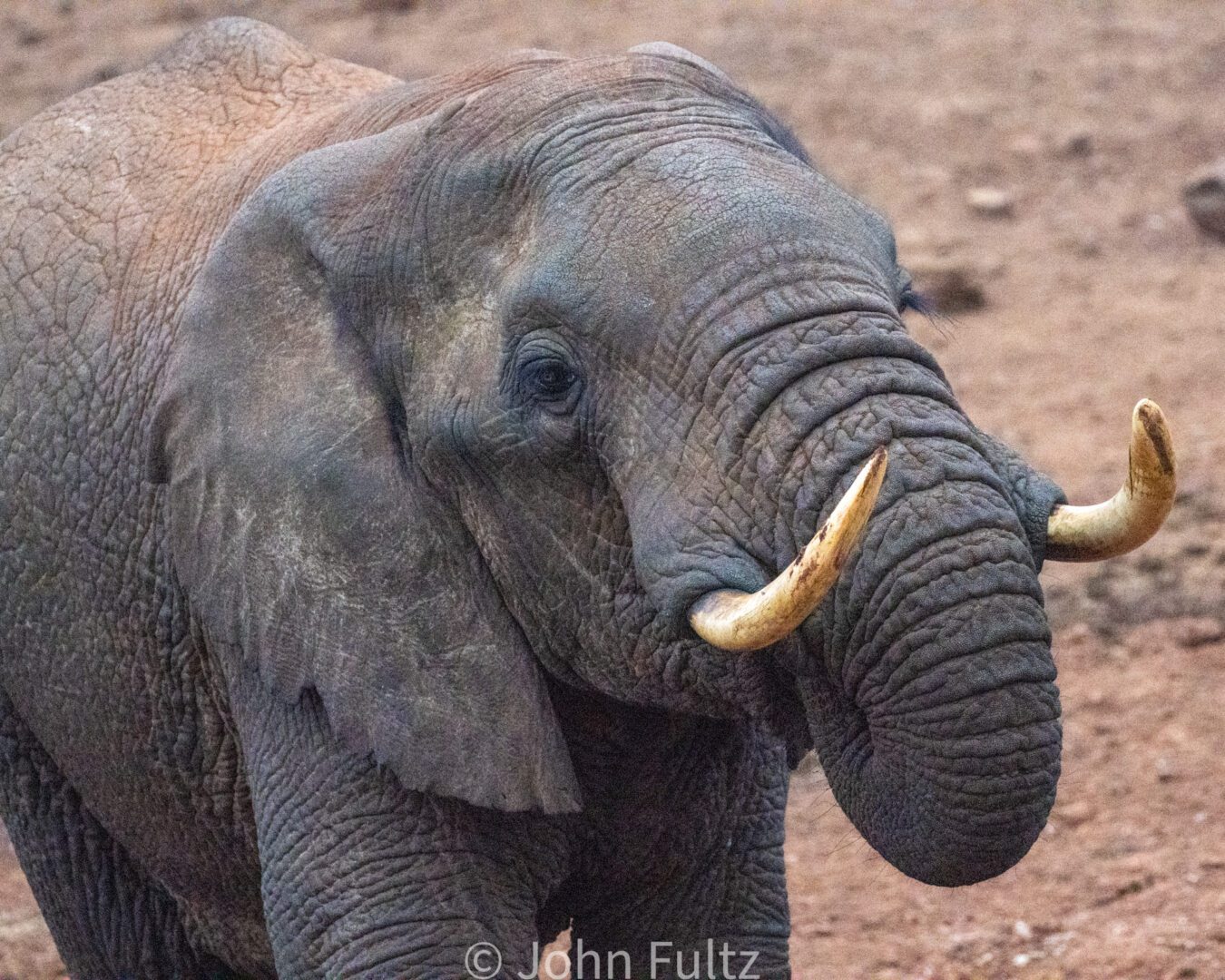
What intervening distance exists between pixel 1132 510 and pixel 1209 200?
796cm

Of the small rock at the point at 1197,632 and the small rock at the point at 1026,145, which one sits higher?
the small rock at the point at 1197,632

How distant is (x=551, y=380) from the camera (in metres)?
3.72

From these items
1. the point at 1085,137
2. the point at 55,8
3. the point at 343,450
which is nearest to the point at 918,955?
the point at 343,450

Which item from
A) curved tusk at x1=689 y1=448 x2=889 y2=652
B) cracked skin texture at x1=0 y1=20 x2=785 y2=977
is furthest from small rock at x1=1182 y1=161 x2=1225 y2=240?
curved tusk at x1=689 y1=448 x2=889 y2=652

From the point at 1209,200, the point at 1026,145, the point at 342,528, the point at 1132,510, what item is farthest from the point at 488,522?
the point at 1026,145

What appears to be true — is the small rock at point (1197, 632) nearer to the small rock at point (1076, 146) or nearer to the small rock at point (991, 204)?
the small rock at point (991, 204)

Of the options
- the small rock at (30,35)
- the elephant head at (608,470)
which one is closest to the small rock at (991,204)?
the small rock at (30,35)

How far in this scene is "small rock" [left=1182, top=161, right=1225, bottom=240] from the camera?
36.2 feet

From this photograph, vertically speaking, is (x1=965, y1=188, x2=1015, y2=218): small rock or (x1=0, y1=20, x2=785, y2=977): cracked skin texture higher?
(x1=0, y1=20, x2=785, y2=977): cracked skin texture

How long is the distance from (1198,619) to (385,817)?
4189 millimetres

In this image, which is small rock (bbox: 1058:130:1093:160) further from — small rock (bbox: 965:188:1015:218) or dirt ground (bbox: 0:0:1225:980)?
small rock (bbox: 965:188:1015:218)

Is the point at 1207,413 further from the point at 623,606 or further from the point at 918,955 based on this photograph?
the point at 623,606

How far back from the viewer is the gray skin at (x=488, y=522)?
3.46 meters

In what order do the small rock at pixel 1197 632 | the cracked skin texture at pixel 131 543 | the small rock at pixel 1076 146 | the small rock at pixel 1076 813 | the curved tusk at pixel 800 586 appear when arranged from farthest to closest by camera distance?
the small rock at pixel 1076 146
the small rock at pixel 1197 632
the small rock at pixel 1076 813
the cracked skin texture at pixel 131 543
the curved tusk at pixel 800 586
